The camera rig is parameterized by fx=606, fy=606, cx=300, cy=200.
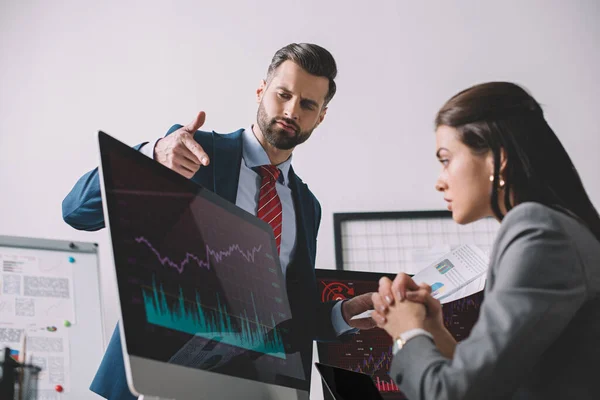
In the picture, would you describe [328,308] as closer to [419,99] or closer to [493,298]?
[493,298]

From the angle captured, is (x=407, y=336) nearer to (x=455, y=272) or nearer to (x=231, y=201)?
(x=455, y=272)

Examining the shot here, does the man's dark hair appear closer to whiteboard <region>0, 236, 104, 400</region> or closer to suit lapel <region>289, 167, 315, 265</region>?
suit lapel <region>289, 167, 315, 265</region>

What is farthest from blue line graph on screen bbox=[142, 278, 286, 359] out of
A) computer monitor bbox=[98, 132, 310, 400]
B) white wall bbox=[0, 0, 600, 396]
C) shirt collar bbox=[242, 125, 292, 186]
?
white wall bbox=[0, 0, 600, 396]

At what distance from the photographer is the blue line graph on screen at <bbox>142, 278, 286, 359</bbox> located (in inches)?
32.7

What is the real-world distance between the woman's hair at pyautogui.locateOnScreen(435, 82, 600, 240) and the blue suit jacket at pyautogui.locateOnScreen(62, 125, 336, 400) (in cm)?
52

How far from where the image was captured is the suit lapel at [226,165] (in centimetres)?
149

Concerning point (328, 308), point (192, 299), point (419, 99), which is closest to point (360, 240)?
point (419, 99)

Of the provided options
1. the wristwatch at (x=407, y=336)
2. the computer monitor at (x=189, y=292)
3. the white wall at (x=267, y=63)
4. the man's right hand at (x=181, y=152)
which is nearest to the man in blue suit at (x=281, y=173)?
the man's right hand at (x=181, y=152)

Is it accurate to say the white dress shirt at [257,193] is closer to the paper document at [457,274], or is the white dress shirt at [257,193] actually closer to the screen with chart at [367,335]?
the screen with chart at [367,335]

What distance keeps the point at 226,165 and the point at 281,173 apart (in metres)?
0.24

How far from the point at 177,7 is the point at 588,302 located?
2.21 metres

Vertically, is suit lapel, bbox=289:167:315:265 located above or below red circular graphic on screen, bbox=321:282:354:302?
above

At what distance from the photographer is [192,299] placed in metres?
0.91

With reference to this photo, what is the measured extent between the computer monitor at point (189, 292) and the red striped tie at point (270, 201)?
41 cm
